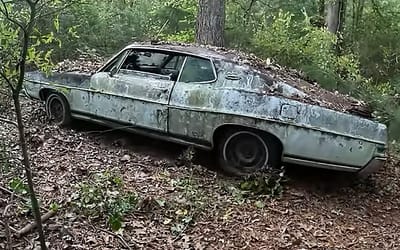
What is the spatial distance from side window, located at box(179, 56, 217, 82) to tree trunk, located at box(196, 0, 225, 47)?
10.5ft

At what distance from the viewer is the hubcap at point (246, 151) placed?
6.78 m

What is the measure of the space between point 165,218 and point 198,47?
9.50ft

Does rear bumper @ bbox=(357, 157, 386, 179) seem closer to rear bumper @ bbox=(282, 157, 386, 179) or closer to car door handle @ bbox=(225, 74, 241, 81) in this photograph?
rear bumper @ bbox=(282, 157, 386, 179)

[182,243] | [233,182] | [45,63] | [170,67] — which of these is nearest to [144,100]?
[170,67]

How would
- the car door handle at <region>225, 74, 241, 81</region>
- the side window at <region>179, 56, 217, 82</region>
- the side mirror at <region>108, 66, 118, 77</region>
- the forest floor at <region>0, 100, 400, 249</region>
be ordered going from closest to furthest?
the forest floor at <region>0, 100, 400, 249</region> < the car door handle at <region>225, 74, 241, 81</region> < the side window at <region>179, 56, 217, 82</region> < the side mirror at <region>108, 66, 118, 77</region>

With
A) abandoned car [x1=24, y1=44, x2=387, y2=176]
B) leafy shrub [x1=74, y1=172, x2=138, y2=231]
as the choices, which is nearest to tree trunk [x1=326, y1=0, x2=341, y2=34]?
abandoned car [x1=24, y1=44, x2=387, y2=176]

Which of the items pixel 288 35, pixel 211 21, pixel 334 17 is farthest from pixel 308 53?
pixel 334 17

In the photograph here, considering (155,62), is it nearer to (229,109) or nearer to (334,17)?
(229,109)

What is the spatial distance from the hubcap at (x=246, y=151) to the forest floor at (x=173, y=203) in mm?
249

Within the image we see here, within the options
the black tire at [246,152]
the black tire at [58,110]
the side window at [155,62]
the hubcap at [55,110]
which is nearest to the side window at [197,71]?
the side window at [155,62]

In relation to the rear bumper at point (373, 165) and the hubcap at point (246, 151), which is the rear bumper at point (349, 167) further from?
the hubcap at point (246, 151)

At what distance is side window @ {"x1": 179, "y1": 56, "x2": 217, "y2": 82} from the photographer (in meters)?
7.09

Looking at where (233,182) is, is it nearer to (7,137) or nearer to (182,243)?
(182,243)

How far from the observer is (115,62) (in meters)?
7.90
